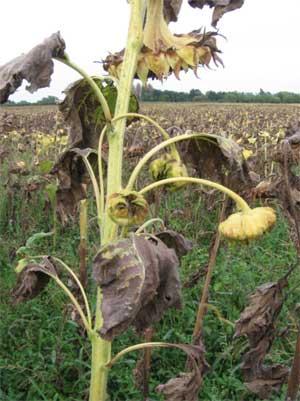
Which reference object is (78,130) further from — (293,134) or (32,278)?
(293,134)

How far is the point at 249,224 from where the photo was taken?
1232 mm

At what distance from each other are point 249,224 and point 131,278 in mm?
257

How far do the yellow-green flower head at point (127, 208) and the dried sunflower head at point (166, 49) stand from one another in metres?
0.28

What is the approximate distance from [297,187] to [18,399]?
48.9 inches

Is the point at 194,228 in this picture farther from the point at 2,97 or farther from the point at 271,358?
the point at 2,97

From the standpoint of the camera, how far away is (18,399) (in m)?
2.12

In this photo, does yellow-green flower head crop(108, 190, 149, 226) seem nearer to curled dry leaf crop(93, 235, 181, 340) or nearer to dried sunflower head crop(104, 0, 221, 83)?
curled dry leaf crop(93, 235, 181, 340)

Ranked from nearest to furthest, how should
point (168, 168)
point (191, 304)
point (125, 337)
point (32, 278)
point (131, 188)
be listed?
point (131, 188), point (168, 168), point (32, 278), point (125, 337), point (191, 304)

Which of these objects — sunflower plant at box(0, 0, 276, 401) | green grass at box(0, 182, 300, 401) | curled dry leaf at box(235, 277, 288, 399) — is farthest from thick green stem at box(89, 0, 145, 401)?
green grass at box(0, 182, 300, 401)

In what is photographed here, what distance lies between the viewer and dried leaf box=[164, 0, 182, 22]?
4.94ft

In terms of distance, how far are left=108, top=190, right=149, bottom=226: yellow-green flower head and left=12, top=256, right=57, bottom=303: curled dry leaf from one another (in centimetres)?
42

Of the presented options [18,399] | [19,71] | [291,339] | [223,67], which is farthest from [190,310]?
[19,71]

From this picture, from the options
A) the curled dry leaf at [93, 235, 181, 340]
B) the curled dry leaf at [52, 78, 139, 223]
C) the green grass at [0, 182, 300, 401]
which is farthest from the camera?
the green grass at [0, 182, 300, 401]

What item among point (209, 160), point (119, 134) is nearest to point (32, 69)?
point (119, 134)
